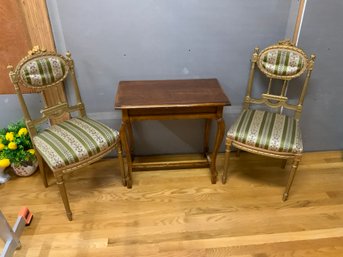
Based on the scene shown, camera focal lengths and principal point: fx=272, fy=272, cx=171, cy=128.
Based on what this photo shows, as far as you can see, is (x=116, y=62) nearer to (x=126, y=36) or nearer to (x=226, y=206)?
(x=126, y=36)

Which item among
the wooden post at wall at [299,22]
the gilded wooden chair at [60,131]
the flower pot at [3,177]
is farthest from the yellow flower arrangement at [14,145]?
the wooden post at wall at [299,22]

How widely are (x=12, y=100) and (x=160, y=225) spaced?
1422mm

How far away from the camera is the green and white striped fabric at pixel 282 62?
183 cm

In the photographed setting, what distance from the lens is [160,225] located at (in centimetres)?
176

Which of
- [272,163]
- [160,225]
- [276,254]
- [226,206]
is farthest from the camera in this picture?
[272,163]

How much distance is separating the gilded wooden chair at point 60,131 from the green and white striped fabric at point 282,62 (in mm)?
1148

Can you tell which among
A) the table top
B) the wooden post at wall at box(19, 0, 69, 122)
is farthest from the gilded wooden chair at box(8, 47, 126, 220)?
the table top

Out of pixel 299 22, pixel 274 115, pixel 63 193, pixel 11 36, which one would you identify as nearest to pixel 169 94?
pixel 274 115

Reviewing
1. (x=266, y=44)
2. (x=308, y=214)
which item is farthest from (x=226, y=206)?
(x=266, y=44)

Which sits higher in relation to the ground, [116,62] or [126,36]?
[126,36]

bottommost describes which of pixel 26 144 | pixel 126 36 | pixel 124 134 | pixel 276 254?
pixel 276 254

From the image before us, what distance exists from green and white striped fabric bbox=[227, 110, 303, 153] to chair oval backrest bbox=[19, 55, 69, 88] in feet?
3.92

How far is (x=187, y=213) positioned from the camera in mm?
1843

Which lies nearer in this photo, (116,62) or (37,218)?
(37,218)
